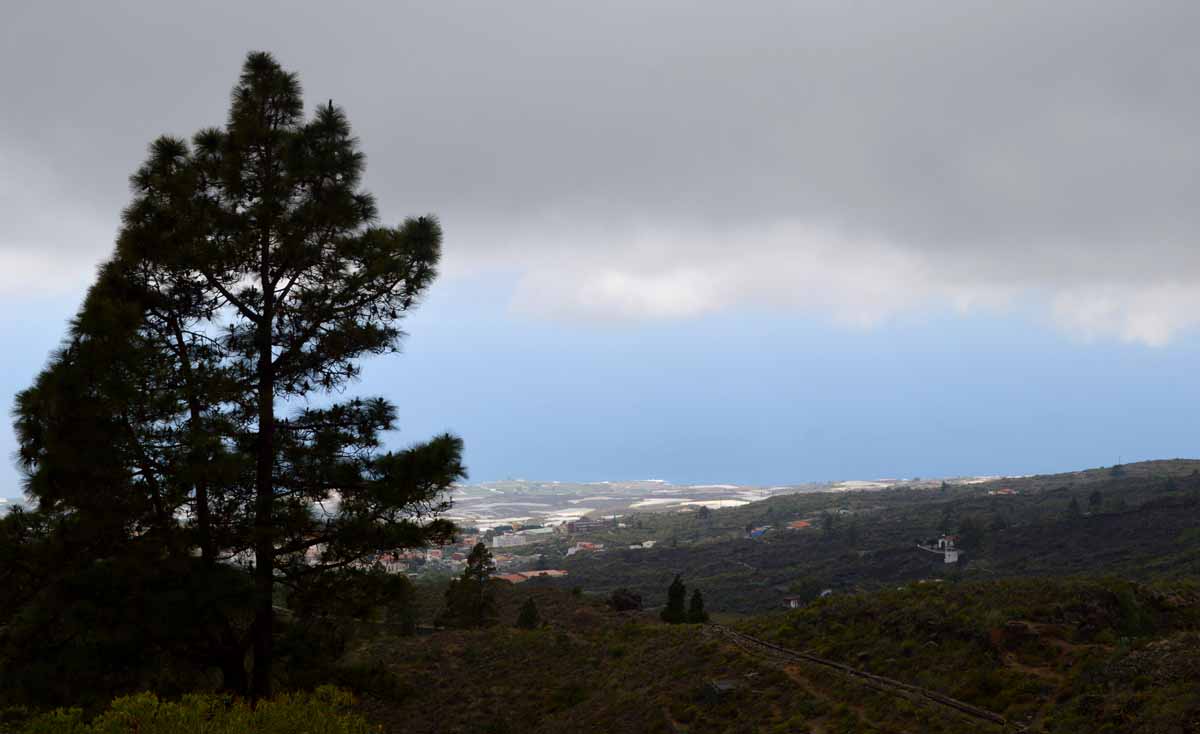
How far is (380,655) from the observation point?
33.0m

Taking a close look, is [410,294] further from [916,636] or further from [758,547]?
[758,547]

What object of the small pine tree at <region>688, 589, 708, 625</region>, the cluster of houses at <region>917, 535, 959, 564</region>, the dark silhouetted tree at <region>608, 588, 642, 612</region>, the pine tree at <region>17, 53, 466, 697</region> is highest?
the pine tree at <region>17, 53, 466, 697</region>

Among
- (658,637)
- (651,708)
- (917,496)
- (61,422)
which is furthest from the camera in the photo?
(917,496)

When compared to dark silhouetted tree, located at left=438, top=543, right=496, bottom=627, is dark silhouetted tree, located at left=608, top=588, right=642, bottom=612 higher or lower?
lower

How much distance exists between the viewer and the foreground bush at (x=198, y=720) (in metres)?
7.81

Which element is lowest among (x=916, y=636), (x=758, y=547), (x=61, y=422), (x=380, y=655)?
(x=758, y=547)

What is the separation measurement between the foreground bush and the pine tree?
4.38 meters

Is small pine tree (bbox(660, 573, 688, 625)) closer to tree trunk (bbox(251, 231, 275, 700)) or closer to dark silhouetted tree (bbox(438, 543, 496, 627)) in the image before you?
dark silhouetted tree (bbox(438, 543, 496, 627))

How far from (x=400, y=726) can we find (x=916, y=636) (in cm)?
1739

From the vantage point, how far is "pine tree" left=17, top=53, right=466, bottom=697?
12.3m

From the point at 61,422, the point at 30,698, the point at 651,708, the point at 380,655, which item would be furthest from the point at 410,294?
the point at 380,655

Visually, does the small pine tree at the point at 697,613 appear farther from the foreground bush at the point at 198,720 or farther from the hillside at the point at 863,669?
the foreground bush at the point at 198,720

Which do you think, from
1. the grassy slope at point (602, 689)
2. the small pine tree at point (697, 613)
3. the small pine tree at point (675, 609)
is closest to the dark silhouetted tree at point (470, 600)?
the grassy slope at point (602, 689)

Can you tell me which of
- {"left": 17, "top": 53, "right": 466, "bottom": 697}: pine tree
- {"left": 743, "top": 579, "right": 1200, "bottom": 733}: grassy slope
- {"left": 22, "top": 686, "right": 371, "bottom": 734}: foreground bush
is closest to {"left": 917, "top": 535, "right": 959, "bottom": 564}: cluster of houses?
{"left": 743, "top": 579, "right": 1200, "bottom": 733}: grassy slope
